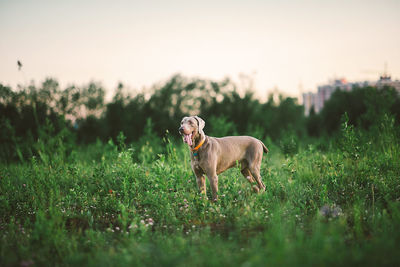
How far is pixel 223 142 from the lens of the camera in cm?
539

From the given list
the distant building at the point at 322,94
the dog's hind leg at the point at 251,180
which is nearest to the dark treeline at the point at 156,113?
the distant building at the point at 322,94

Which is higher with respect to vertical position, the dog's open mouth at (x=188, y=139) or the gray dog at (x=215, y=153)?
the dog's open mouth at (x=188, y=139)

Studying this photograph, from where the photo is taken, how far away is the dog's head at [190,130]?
4.79 meters

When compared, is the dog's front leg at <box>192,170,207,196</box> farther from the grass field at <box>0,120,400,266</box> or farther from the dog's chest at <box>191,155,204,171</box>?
the grass field at <box>0,120,400,266</box>

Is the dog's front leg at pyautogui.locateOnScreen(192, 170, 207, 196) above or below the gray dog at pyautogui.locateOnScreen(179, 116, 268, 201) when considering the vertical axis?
below

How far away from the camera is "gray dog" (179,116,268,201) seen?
4.95 metres

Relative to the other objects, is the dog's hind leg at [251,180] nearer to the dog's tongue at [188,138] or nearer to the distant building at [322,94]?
the dog's tongue at [188,138]

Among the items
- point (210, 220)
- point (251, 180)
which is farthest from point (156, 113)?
point (210, 220)

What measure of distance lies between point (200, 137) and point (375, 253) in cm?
324

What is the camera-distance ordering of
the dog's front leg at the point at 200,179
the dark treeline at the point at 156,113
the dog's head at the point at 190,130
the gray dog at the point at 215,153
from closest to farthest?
the dog's head at the point at 190,130 < the gray dog at the point at 215,153 < the dog's front leg at the point at 200,179 < the dark treeline at the point at 156,113

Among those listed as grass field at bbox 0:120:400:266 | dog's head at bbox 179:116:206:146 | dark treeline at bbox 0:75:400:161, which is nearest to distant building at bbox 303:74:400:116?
dark treeline at bbox 0:75:400:161

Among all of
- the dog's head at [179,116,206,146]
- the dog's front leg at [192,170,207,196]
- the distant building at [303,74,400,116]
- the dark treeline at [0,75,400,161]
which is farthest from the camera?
the distant building at [303,74,400,116]

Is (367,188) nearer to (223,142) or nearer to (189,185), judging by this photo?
(223,142)

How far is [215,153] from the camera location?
509 centimetres
